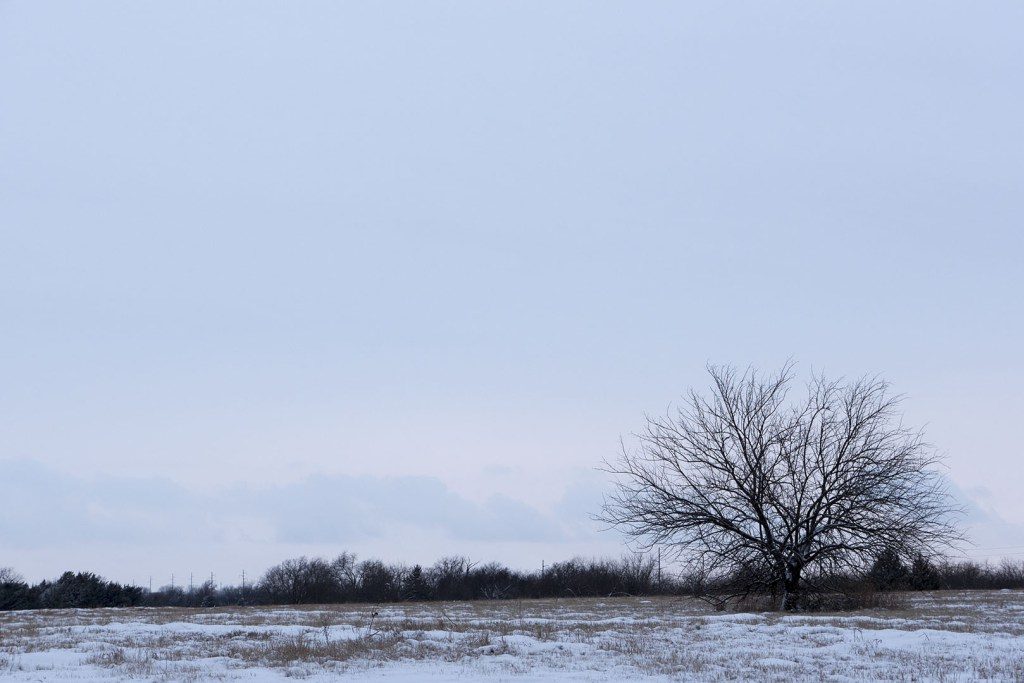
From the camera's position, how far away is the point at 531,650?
1470 cm

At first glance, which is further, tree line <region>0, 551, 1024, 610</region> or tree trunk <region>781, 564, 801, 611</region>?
tree line <region>0, 551, 1024, 610</region>

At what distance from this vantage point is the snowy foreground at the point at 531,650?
1184 centimetres

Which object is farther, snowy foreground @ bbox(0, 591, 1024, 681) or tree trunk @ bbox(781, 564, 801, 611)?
tree trunk @ bbox(781, 564, 801, 611)

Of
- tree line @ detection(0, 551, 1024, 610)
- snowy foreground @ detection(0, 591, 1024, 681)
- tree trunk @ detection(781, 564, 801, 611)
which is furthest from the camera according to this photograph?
tree line @ detection(0, 551, 1024, 610)

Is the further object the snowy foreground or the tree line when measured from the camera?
the tree line

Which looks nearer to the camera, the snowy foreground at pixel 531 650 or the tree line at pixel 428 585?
the snowy foreground at pixel 531 650

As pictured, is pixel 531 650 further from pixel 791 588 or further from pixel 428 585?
pixel 428 585

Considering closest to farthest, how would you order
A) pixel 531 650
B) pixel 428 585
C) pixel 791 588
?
pixel 531 650 < pixel 791 588 < pixel 428 585

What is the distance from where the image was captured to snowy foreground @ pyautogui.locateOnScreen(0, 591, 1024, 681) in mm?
11844

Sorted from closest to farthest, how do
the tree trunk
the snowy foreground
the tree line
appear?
the snowy foreground < the tree trunk < the tree line

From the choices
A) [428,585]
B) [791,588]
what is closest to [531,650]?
[791,588]

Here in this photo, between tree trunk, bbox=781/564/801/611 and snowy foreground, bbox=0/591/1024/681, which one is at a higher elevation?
tree trunk, bbox=781/564/801/611

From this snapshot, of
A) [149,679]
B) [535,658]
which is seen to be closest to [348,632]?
[535,658]

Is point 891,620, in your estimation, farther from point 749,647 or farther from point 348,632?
point 348,632
